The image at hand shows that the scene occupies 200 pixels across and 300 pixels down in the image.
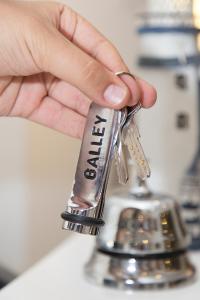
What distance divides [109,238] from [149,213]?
7 cm

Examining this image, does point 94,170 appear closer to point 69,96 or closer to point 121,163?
point 121,163

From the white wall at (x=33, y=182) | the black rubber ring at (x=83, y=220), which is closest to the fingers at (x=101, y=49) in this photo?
the black rubber ring at (x=83, y=220)

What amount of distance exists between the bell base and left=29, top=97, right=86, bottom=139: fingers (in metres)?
0.19

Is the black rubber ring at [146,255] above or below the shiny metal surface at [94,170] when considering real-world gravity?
below

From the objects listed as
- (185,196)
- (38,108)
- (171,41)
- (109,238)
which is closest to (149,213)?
(109,238)

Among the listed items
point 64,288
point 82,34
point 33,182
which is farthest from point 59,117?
point 33,182

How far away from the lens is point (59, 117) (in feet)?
2.47

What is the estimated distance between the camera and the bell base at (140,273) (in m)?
0.78

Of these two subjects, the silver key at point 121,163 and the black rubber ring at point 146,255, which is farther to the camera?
the black rubber ring at point 146,255

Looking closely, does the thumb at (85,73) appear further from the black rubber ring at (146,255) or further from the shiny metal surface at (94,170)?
Result: the black rubber ring at (146,255)

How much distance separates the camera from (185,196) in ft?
3.60

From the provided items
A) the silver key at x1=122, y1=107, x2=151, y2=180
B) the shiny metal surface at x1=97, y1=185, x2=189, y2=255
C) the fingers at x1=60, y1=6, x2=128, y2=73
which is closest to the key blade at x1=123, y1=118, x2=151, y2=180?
the silver key at x1=122, y1=107, x2=151, y2=180

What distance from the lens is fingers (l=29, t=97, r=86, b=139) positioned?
747mm

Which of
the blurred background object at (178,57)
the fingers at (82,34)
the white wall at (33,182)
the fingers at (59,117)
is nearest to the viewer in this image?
the fingers at (82,34)
